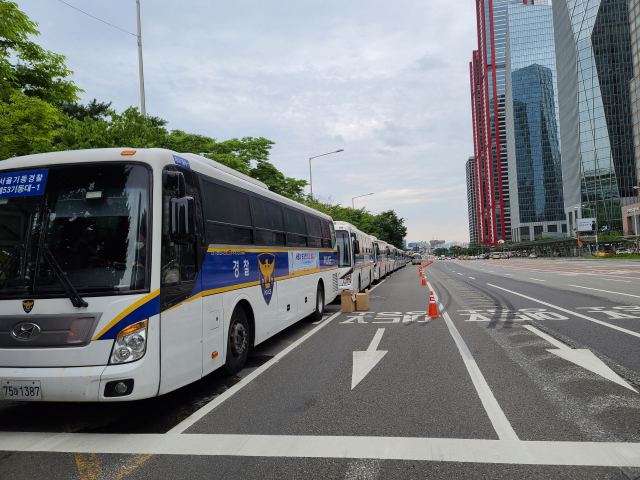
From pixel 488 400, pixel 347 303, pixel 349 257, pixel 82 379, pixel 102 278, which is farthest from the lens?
pixel 349 257

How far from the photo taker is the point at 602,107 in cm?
9988

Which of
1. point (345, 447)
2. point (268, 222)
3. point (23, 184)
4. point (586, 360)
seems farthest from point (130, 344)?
point (586, 360)

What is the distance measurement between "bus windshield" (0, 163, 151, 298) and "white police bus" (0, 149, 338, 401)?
11 mm

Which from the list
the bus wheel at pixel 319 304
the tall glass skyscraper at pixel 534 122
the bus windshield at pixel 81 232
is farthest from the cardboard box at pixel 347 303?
the tall glass skyscraper at pixel 534 122

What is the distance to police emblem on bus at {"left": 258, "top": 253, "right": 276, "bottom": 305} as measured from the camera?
7.84 meters

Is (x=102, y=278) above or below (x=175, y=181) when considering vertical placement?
below

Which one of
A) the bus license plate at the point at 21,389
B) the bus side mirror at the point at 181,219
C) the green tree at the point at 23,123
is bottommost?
the bus license plate at the point at 21,389

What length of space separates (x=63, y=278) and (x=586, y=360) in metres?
6.96

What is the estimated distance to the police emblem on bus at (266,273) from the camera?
7.84 metres

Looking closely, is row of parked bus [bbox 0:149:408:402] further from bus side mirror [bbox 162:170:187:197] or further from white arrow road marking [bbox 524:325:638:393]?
white arrow road marking [bbox 524:325:638:393]

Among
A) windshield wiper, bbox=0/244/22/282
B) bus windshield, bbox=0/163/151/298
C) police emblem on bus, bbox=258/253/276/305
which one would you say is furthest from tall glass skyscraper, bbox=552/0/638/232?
windshield wiper, bbox=0/244/22/282

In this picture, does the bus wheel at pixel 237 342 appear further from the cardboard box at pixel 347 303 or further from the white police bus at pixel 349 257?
the white police bus at pixel 349 257

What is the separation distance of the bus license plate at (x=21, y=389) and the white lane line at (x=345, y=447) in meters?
0.44

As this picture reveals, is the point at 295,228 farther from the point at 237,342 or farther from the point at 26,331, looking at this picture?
the point at 26,331
